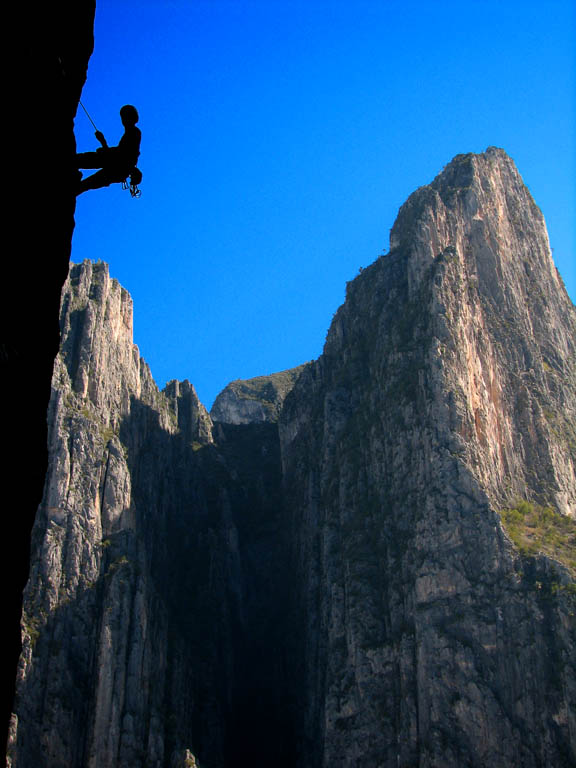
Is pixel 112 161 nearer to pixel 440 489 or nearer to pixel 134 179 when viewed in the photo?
pixel 134 179

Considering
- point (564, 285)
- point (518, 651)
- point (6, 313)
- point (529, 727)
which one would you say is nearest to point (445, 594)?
point (518, 651)

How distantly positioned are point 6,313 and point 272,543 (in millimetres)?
104030

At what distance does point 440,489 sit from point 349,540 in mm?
12224

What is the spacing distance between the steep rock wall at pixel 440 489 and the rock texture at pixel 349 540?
0.71 ft

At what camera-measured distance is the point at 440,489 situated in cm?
7212

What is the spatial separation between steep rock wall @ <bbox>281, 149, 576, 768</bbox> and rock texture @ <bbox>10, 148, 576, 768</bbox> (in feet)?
0.71

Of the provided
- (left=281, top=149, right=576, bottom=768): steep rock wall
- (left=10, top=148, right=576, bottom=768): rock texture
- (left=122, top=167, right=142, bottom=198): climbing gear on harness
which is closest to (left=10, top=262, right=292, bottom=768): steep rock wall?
(left=10, top=148, right=576, bottom=768): rock texture

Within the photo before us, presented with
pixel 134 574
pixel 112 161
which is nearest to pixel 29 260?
pixel 112 161

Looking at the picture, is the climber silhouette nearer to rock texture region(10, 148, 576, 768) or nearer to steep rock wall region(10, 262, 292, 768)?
rock texture region(10, 148, 576, 768)

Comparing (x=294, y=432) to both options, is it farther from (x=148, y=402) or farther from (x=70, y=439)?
(x=70, y=439)

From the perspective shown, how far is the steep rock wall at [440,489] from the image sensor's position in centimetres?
6322

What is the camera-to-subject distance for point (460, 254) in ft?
308

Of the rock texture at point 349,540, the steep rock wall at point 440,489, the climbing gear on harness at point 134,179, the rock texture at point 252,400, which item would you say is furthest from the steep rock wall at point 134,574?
the climbing gear on harness at point 134,179

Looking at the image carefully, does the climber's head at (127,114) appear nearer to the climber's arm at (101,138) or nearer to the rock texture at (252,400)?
the climber's arm at (101,138)
